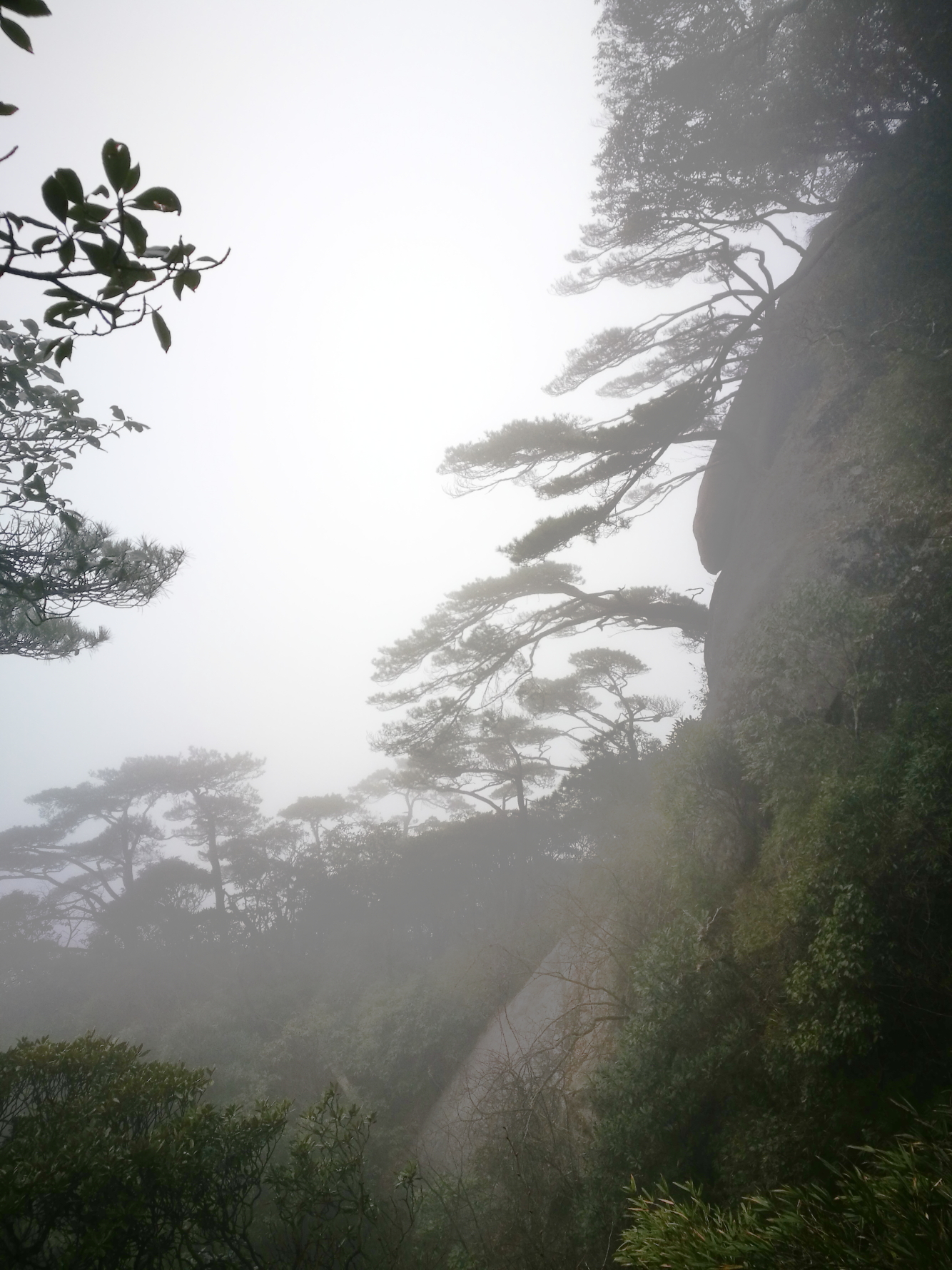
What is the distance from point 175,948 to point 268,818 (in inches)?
174

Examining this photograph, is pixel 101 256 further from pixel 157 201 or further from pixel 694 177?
pixel 694 177

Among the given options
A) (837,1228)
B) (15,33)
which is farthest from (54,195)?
(837,1228)

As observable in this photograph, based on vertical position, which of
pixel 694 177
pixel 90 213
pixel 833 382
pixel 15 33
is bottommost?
pixel 90 213

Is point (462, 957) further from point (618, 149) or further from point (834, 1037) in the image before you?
point (618, 149)

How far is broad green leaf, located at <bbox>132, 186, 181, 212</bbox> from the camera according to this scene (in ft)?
4.17

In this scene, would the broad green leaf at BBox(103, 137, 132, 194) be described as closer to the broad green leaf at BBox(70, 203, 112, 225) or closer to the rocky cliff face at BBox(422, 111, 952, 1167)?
the broad green leaf at BBox(70, 203, 112, 225)

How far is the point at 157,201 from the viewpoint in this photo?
1.29 metres

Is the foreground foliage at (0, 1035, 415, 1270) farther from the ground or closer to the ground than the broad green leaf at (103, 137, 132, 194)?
closer to the ground

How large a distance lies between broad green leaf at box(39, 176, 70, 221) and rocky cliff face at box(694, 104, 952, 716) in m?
7.69

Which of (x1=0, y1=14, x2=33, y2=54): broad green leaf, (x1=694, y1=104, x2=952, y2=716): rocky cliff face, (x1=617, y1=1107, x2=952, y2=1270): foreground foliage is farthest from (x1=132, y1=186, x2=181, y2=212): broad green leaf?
(x1=694, y1=104, x2=952, y2=716): rocky cliff face

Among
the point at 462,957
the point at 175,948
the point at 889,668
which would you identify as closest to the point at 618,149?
the point at 889,668

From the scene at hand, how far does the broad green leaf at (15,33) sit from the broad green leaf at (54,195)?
21cm

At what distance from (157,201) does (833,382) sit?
32.4 ft

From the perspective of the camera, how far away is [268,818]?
19547 millimetres
